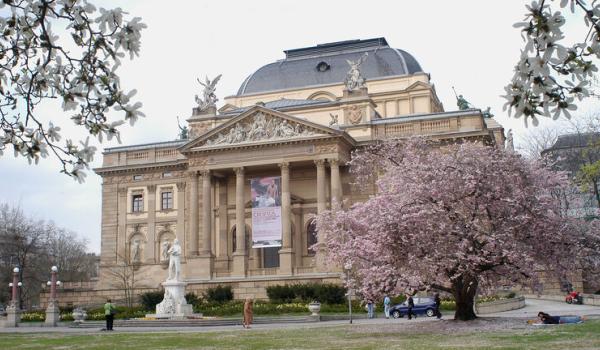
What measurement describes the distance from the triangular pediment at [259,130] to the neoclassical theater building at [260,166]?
87mm

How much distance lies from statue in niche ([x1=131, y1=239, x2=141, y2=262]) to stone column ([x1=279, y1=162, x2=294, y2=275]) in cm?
1645

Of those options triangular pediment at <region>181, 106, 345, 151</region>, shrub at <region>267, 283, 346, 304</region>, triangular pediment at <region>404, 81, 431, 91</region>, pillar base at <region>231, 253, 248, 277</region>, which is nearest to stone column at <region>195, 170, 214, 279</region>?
pillar base at <region>231, 253, 248, 277</region>

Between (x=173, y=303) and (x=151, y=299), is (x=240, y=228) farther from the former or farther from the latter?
(x=173, y=303)

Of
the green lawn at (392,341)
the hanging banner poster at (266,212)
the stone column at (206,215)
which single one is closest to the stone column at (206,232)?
the stone column at (206,215)

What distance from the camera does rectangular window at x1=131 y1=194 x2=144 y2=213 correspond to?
7097 centimetres

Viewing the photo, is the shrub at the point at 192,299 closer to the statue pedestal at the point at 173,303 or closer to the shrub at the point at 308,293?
the shrub at the point at 308,293

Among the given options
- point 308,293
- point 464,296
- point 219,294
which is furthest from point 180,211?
point 464,296

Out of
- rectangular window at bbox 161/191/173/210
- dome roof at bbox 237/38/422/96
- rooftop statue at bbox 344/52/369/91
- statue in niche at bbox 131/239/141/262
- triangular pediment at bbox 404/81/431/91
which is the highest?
dome roof at bbox 237/38/422/96

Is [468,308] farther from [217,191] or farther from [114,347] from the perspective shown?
[217,191]

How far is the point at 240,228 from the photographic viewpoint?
6203 centimetres

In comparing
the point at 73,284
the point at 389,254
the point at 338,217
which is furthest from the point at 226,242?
the point at 389,254

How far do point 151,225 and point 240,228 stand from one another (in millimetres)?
11810

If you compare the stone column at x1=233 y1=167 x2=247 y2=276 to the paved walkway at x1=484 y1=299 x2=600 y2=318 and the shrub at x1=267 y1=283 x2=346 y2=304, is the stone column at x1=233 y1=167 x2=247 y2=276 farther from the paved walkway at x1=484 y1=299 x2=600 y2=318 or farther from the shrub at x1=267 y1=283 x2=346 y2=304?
the paved walkway at x1=484 y1=299 x2=600 y2=318

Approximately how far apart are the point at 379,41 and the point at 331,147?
2181cm
